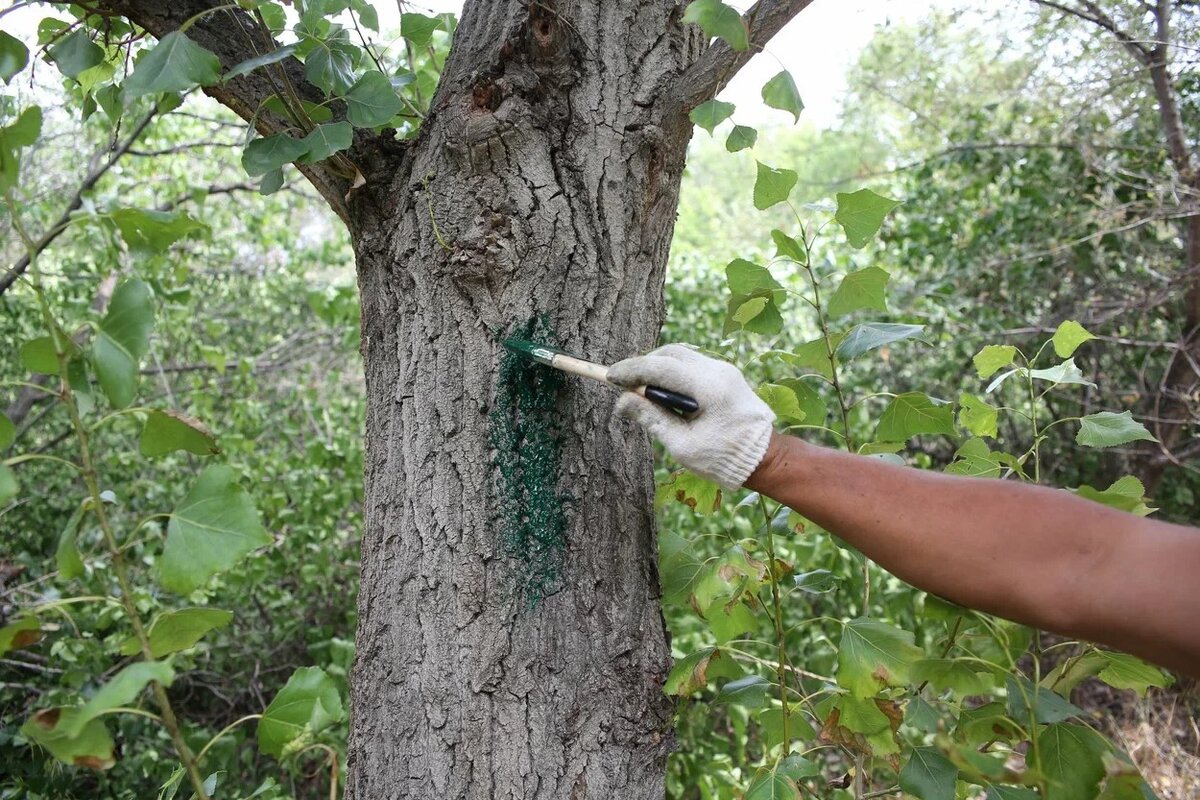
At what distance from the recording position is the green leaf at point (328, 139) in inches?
55.2

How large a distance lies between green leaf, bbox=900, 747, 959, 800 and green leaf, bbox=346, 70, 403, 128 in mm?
1261

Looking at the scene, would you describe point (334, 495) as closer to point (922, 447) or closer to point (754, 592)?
point (754, 592)

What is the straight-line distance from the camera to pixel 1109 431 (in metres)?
1.46

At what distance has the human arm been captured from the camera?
1.06m

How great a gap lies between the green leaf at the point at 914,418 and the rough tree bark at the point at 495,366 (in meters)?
0.45

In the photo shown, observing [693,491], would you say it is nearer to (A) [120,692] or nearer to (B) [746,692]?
(B) [746,692]

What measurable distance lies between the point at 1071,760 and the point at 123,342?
1.33 metres

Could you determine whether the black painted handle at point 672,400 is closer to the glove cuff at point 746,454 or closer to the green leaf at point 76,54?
the glove cuff at point 746,454

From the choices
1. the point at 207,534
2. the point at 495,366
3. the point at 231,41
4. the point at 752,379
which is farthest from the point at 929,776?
the point at 752,379

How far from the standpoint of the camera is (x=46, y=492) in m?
4.22

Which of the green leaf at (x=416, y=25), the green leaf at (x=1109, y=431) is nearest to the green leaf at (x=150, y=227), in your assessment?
the green leaf at (x=416, y=25)

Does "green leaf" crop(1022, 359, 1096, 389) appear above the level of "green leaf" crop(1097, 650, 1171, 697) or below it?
above

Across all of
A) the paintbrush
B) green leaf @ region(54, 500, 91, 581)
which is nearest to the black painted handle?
the paintbrush

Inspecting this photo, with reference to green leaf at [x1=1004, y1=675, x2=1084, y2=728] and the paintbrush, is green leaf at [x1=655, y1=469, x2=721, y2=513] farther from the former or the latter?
green leaf at [x1=1004, y1=675, x2=1084, y2=728]
